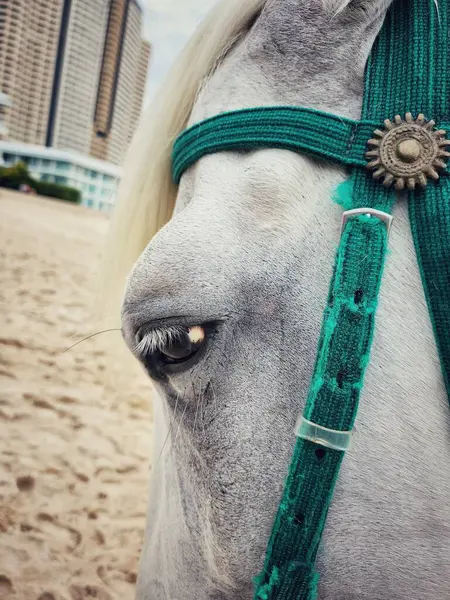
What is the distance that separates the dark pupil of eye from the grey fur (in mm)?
24

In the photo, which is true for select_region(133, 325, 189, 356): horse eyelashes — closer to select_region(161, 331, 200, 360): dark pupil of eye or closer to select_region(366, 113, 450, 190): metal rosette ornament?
select_region(161, 331, 200, 360): dark pupil of eye

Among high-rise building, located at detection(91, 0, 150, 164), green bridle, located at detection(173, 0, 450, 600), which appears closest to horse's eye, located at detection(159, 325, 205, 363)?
green bridle, located at detection(173, 0, 450, 600)

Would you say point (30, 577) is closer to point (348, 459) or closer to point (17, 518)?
point (17, 518)

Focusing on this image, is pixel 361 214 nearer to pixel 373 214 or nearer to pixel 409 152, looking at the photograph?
pixel 373 214

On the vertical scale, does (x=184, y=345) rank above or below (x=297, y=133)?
below

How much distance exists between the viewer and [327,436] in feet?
2.35

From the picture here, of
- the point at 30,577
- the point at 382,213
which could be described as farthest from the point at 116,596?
the point at 382,213

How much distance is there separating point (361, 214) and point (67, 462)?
2.70m

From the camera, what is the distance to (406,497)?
725 millimetres

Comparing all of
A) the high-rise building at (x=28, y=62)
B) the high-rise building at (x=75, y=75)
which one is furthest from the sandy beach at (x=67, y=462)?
the high-rise building at (x=75, y=75)

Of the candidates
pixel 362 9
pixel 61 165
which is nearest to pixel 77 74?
pixel 61 165

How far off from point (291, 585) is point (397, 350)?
15.4 inches

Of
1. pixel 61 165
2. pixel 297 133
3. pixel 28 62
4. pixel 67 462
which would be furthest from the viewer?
pixel 61 165

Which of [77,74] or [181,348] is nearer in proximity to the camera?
[181,348]
